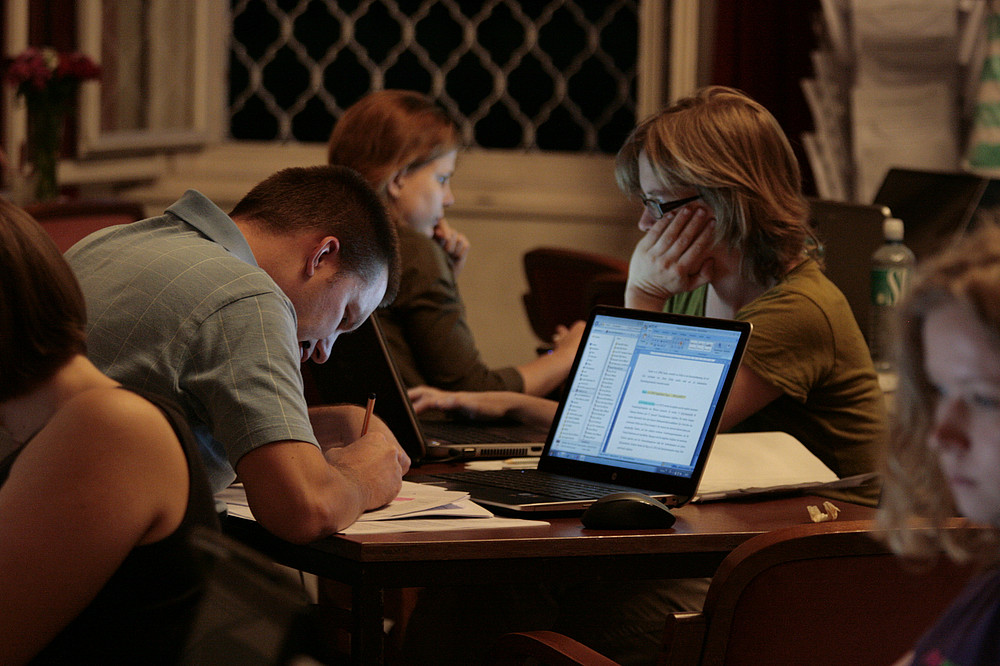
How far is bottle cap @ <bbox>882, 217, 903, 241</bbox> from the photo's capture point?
264cm

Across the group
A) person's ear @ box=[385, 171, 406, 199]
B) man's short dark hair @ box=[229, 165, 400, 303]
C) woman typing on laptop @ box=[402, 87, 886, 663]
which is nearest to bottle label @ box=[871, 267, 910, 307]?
woman typing on laptop @ box=[402, 87, 886, 663]

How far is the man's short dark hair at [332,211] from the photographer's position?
168 centimetres

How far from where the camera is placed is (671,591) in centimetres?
178

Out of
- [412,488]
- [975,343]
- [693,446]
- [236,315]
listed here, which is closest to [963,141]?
[693,446]

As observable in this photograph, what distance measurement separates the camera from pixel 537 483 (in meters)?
1.75

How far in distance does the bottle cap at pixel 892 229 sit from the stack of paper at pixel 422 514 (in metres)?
1.40

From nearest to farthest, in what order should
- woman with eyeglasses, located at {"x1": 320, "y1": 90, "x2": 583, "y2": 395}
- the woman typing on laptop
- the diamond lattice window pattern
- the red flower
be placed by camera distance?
1. the woman typing on laptop
2. woman with eyeglasses, located at {"x1": 320, "y1": 90, "x2": 583, "y2": 395}
3. the red flower
4. the diamond lattice window pattern

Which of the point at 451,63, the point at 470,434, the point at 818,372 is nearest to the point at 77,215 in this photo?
the point at 470,434

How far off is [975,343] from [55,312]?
30.4 inches

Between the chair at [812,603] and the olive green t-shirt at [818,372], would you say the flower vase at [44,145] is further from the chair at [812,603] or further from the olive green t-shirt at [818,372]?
the chair at [812,603]

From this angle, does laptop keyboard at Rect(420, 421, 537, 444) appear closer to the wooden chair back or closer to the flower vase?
the wooden chair back

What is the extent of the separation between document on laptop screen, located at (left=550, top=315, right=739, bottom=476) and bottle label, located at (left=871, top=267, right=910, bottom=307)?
1.01 metres

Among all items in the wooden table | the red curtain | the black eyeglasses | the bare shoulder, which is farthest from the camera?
the red curtain

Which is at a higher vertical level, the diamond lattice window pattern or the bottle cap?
the diamond lattice window pattern
